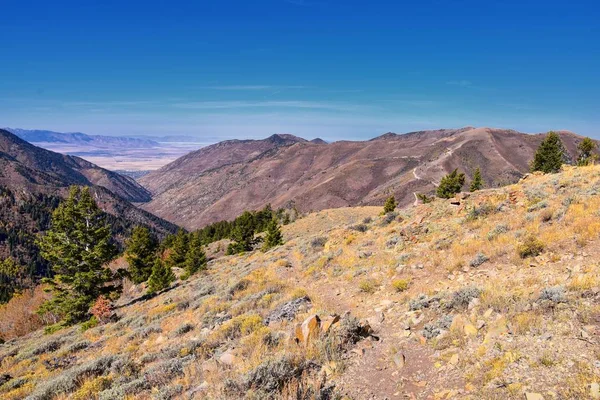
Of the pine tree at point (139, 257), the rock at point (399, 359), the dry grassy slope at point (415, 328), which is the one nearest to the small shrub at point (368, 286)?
the dry grassy slope at point (415, 328)

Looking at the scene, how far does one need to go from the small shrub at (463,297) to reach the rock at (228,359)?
653cm

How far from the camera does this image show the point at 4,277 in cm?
14875

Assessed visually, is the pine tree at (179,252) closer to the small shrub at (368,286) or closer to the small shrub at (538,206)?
the small shrub at (368,286)

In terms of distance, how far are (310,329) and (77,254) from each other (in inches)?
1137

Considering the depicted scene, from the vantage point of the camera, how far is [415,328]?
905 cm

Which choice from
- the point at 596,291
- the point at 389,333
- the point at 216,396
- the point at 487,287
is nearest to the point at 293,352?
the point at 216,396

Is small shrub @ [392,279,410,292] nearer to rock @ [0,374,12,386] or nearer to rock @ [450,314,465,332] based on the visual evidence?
rock @ [450,314,465,332]

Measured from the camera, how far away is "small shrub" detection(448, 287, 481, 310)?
9.16 m

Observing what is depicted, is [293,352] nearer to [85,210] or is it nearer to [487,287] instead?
[487,287]

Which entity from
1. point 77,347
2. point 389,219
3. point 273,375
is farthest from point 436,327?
point 389,219

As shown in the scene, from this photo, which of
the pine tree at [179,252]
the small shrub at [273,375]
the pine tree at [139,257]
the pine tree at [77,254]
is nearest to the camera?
the small shrub at [273,375]

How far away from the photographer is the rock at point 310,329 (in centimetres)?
893

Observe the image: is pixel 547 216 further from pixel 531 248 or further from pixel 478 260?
pixel 478 260

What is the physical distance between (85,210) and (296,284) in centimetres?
2384
